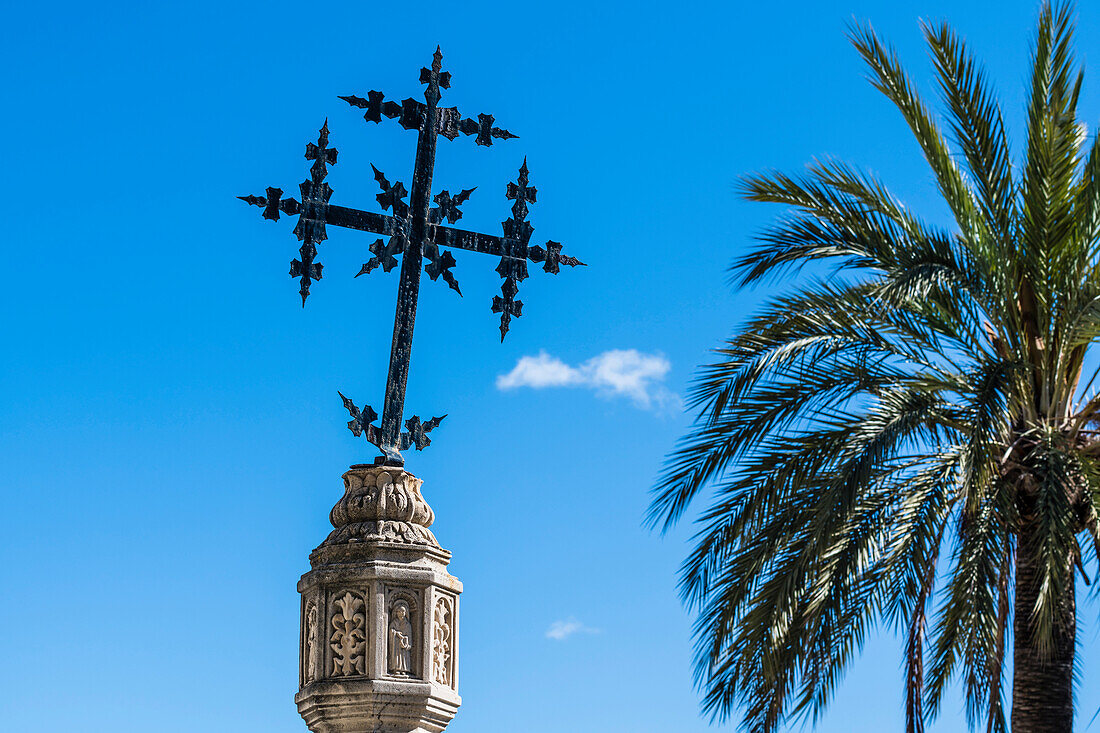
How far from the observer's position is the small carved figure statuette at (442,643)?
834 cm

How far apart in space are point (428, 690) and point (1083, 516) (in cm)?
441

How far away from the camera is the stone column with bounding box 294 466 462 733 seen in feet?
26.7

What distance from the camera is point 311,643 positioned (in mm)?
8328

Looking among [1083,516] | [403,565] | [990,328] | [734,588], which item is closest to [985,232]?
[990,328]

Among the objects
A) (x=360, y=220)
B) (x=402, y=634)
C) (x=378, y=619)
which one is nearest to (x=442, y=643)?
(x=402, y=634)

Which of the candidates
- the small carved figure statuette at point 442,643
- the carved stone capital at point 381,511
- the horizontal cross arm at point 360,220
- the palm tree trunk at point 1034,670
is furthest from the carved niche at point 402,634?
the palm tree trunk at point 1034,670

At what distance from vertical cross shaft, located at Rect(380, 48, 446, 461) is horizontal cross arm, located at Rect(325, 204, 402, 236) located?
0.13 m

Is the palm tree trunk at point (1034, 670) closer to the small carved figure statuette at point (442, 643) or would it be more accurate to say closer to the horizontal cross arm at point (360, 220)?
the small carved figure statuette at point (442, 643)

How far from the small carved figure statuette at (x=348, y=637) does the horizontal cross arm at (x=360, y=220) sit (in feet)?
6.76

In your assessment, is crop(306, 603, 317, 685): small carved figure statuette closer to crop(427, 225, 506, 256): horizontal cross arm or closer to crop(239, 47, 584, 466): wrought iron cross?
crop(239, 47, 584, 466): wrought iron cross

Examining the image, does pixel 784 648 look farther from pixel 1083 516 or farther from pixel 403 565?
pixel 403 565

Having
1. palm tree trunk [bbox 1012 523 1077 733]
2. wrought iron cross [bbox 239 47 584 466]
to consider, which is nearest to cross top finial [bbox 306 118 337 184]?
wrought iron cross [bbox 239 47 584 466]

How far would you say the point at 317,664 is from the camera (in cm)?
821

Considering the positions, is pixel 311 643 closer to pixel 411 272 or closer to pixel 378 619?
pixel 378 619
